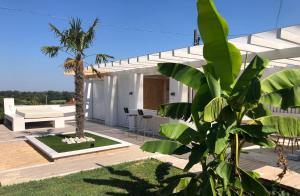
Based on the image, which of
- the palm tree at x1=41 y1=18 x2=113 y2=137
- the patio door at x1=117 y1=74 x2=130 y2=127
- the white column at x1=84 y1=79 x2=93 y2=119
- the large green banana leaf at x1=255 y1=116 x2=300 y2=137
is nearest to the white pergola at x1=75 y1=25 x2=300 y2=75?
the large green banana leaf at x1=255 y1=116 x2=300 y2=137

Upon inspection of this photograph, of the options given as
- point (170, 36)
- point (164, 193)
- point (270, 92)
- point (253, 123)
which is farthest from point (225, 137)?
point (170, 36)

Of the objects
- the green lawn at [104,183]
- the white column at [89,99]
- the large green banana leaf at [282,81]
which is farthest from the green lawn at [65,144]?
the white column at [89,99]

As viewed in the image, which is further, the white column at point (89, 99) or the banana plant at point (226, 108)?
the white column at point (89, 99)

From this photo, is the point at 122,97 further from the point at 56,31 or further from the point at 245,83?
the point at 245,83

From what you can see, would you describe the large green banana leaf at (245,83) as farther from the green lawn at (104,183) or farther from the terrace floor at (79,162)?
the green lawn at (104,183)

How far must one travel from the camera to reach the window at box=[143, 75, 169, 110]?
17.6m

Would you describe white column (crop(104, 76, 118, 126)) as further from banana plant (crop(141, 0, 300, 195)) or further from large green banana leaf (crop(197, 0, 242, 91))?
large green banana leaf (crop(197, 0, 242, 91))

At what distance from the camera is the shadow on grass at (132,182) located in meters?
5.83

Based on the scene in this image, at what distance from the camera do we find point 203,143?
3912 millimetres

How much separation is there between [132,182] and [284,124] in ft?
13.1

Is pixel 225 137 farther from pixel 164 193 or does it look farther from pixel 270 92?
pixel 164 193

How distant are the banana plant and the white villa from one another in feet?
9.79

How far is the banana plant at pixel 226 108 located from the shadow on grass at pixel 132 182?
1772 millimetres

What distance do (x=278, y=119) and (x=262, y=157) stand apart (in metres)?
5.42
